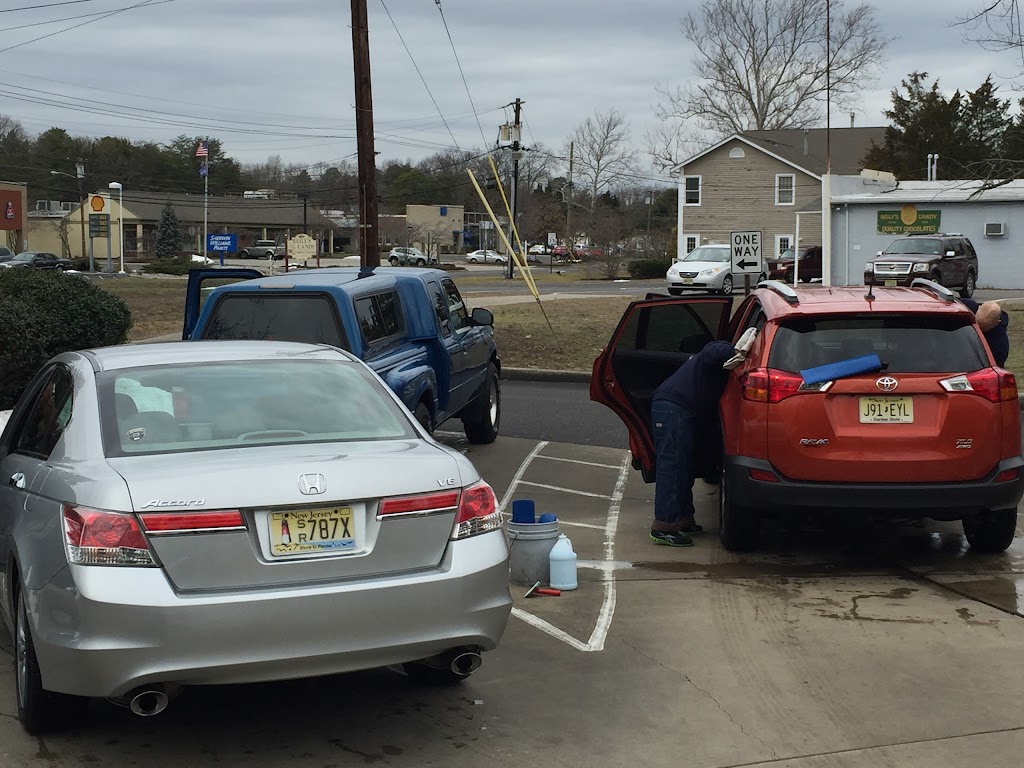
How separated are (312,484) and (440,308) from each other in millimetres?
7083

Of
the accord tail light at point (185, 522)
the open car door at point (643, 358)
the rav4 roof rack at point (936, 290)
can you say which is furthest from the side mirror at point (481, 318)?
the accord tail light at point (185, 522)

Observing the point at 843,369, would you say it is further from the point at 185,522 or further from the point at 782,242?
the point at 782,242

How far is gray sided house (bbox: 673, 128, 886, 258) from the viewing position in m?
61.3

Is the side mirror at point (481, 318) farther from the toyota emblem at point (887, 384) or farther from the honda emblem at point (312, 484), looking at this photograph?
the honda emblem at point (312, 484)

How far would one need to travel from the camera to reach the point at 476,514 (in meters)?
4.77

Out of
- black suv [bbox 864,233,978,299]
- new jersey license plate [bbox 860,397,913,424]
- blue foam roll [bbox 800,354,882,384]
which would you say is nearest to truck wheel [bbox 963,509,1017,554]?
new jersey license plate [bbox 860,397,913,424]

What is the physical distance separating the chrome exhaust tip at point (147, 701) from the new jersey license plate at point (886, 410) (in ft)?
14.4

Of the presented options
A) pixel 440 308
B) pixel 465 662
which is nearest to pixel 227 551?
pixel 465 662

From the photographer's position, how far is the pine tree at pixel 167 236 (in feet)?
320

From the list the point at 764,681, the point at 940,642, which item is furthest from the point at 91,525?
the point at 940,642

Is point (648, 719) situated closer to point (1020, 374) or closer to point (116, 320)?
point (116, 320)

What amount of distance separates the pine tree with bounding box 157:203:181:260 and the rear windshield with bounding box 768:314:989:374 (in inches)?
3701

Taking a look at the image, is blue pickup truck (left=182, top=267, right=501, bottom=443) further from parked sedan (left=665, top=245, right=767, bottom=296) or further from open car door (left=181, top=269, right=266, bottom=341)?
parked sedan (left=665, top=245, right=767, bottom=296)

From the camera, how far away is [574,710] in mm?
5148
